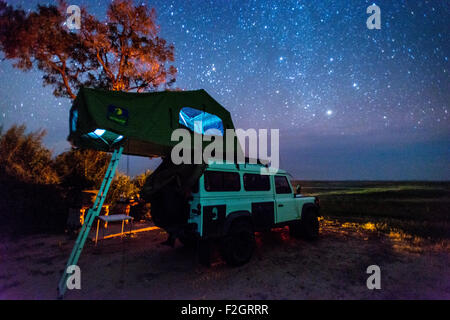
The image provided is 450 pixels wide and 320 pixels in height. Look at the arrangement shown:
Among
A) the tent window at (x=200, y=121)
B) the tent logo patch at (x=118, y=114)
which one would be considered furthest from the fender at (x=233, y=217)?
the tent logo patch at (x=118, y=114)

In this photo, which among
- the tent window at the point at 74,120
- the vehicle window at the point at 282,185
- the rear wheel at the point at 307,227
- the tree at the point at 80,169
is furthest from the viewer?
the tree at the point at 80,169

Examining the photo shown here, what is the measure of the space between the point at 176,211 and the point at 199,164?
1.13 meters

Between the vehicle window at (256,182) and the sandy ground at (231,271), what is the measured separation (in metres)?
1.77

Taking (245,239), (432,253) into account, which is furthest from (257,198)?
(432,253)

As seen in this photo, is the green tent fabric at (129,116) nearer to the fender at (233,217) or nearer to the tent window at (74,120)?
the tent window at (74,120)

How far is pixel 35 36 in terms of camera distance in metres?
8.93

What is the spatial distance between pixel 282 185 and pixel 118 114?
4.73 metres

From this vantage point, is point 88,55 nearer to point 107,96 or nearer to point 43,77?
point 43,77

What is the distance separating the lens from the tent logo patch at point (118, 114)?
3.80m

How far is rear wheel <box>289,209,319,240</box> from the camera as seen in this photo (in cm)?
669

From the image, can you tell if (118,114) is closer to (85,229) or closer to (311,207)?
(85,229)

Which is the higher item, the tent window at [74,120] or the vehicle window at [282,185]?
the tent window at [74,120]

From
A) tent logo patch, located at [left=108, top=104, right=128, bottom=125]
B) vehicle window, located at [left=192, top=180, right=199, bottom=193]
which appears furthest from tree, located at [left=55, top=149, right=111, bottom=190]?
vehicle window, located at [left=192, top=180, right=199, bottom=193]

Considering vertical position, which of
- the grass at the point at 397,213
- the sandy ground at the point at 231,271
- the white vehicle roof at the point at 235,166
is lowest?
the grass at the point at 397,213
